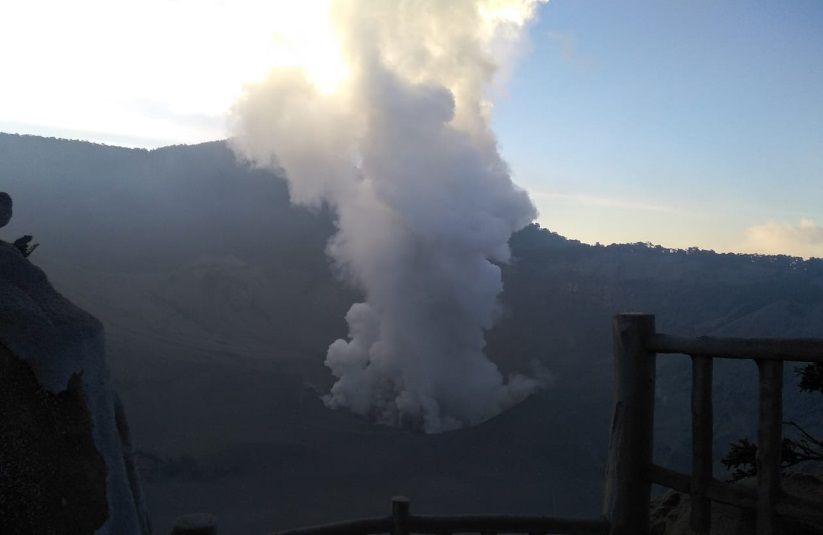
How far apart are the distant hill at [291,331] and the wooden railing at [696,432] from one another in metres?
9.31

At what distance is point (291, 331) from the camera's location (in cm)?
3192

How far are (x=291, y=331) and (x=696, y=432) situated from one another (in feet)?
93.5

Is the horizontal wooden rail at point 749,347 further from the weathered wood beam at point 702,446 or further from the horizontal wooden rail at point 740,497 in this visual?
the horizontal wooden rail at point 740,497

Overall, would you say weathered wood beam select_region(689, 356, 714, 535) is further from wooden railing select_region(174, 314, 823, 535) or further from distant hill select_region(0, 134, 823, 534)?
distant hill select_region(0, 134, 823, 534)

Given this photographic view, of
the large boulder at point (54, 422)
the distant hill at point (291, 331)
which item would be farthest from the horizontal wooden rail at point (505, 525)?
the distant hill at point (291, 331)

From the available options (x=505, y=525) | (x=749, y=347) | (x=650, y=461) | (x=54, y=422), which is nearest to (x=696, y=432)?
(x=650, y=461)

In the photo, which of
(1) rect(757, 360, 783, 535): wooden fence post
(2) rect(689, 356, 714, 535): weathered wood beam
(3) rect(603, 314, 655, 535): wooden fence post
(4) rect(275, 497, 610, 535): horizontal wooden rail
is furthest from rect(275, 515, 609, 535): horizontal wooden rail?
(1) rect(757, 360, 783, 535): wooden fence post

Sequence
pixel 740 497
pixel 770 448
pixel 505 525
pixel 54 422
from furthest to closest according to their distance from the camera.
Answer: pixel 505 525
pixel 740 497
pixel 770 448
pixel 54 422

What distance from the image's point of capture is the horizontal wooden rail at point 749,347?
3.78 metres

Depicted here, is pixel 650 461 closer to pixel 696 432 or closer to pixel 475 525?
pixel 696 432

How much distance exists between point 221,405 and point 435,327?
7797 mm

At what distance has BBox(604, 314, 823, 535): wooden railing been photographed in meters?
3.88

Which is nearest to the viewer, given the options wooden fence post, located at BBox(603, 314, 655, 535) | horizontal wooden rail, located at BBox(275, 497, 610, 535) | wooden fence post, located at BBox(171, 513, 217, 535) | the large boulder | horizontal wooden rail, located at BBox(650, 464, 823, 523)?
the large boulder

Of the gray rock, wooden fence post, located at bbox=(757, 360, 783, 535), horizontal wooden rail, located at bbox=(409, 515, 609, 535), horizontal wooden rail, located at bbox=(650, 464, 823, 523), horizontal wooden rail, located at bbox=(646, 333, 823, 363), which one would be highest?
the gray rock
